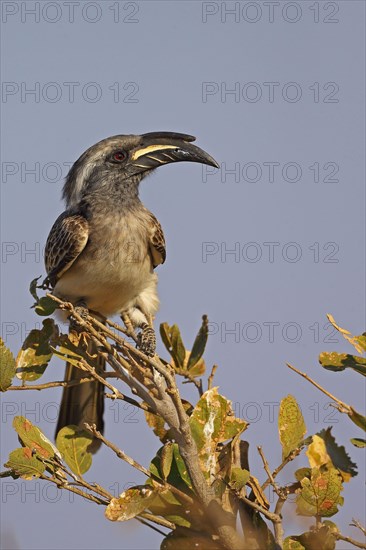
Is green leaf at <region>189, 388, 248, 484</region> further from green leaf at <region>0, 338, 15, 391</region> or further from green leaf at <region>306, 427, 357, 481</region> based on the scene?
green leaf at <region>0, 338, 15, 391</region>

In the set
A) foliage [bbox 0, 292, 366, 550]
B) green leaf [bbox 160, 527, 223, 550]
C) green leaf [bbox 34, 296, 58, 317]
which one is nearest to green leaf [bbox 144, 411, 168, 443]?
foliage [bbox 0, 292, 366, 550]

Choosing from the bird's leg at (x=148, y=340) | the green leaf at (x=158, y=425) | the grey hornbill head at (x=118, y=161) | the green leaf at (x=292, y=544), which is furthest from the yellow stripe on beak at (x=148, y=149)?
the green leaf at (x=292, y=544)

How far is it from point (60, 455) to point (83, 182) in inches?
125

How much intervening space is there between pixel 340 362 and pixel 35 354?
1.38 metres

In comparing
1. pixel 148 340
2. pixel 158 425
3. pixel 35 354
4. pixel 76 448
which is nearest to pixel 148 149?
pixel 148 340

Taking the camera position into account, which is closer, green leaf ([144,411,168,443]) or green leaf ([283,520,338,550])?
green leaf ([283,520,338,550])

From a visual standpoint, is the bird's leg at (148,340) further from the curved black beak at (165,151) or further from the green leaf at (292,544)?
the green leaf at (292,544)

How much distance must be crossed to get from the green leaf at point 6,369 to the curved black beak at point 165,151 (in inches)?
92.1

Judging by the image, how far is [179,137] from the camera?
4.94m

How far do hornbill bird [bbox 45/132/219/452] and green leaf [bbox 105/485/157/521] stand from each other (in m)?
2.52

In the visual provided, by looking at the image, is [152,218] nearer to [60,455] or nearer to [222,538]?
[60,455]

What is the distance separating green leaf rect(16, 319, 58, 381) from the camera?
9.93 ft

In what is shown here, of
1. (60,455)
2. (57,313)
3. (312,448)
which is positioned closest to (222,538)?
(312,448)

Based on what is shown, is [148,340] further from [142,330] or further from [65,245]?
[65,245]
